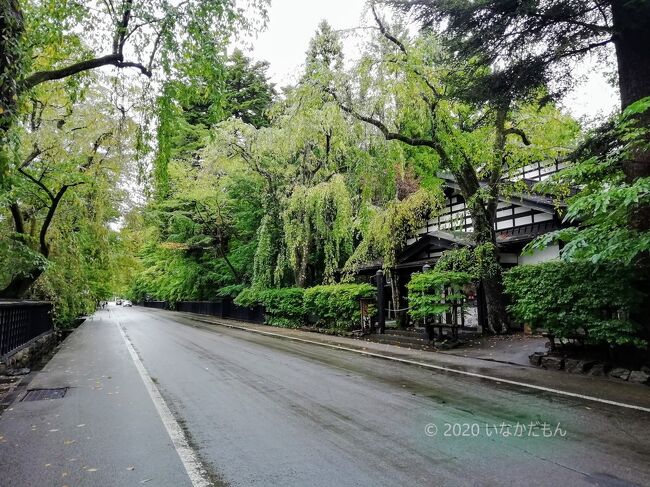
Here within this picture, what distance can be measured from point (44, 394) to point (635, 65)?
12.9m

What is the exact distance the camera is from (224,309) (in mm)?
34344

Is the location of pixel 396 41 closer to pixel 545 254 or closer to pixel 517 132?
pixel 517 132

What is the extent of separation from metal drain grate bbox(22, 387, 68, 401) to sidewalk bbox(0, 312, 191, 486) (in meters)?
0.14

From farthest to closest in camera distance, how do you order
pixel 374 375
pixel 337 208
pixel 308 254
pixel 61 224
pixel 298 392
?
1. pixel 308 254
2. pixel 337 208
3. pixel 61 224
4. pixel 374 375
5. pixel 298 392

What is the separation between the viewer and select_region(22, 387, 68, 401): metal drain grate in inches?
293

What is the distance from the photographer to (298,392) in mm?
7148

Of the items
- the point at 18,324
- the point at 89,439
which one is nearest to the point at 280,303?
the point at 18,324

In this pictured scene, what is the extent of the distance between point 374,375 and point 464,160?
7720mm

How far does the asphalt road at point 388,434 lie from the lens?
3859mm

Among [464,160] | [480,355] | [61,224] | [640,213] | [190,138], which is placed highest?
[190,138]

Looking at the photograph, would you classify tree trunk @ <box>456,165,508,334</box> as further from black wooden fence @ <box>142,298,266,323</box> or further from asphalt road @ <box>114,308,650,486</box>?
black wooden fence @ <box>142,298,266,323</box>

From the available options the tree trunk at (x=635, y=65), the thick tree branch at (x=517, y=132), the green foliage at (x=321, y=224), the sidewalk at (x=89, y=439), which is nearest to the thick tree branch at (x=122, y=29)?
the sidewalk at (x=89, y=439)

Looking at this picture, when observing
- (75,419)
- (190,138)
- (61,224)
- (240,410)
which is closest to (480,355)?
(240,410)

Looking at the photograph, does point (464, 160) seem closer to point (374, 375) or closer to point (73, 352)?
point (374, 375)
